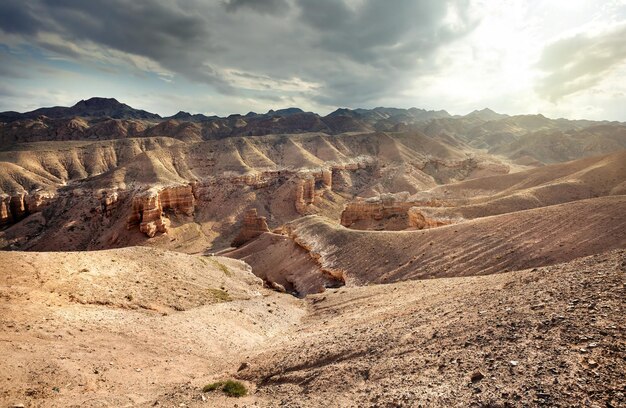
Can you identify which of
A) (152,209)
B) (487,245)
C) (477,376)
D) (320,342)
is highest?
(487,245)

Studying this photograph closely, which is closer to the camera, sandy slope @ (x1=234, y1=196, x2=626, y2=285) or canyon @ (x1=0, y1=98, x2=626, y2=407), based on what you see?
canyon @ (x1=0, y1=98, x2=626, y2=407)

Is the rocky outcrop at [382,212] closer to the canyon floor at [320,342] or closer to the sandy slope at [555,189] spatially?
the sandy slope at [555,189]

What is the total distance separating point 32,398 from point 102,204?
2575 inches

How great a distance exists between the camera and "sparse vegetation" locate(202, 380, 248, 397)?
11968 mm

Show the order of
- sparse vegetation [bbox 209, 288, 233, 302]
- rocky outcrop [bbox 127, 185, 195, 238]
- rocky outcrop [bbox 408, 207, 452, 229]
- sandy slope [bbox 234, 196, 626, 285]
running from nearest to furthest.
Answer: sandy slope [bbox 234, 196, 626, 285]
sparse vegetation [bbox 209, 288, 233, 302]
rocky outcrop [bbox 408, 207, 452, 229]
rocky outcrop [bbox 127, 185, 195, 238]

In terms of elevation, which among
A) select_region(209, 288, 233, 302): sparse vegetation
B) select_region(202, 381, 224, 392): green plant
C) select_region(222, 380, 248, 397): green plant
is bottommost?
select_region(209, 288, 233, 302): sparse vegetation

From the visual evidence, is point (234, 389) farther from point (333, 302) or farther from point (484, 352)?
point (333, 302)

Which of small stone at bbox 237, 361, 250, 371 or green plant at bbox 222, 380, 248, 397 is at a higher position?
green plant at bbox 222, 380, 248, 397

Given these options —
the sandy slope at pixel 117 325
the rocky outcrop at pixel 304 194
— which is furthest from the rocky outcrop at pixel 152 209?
the sandy slope at pixel 117 325

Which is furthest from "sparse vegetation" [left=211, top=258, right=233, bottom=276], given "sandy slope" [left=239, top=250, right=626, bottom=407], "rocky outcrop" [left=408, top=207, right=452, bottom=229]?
"rocky outcrop" [left=408, top=207, right=452, bottom=229]

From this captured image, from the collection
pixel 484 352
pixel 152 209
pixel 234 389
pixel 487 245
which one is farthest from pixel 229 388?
pixel 152 209

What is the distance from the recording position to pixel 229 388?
12.2 m

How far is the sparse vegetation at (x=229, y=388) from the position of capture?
12.0 m

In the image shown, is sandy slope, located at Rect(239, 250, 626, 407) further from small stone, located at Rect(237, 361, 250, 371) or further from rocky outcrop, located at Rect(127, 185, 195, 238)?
rocky outcrop, located at Rect(127, 185, 195, 238)
